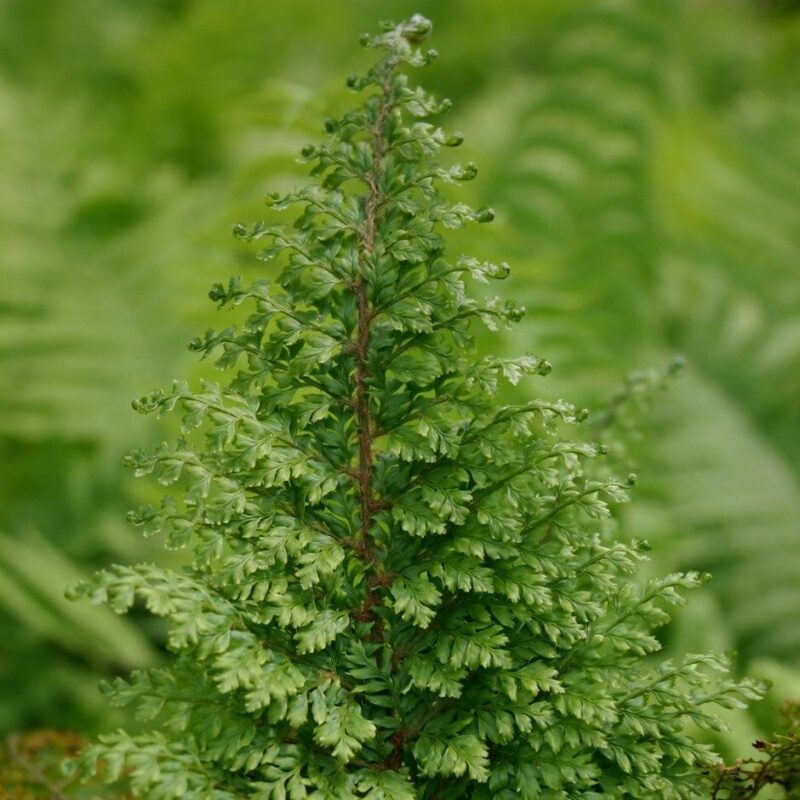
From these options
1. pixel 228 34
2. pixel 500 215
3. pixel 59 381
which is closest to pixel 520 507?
pixel 500 215

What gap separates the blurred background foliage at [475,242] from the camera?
5.41ft

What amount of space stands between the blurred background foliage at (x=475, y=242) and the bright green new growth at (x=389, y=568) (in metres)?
0.39

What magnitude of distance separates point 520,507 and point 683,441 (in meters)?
1.34

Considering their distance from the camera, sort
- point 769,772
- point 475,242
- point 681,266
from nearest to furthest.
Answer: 1. point 769,772
2. point 475,242
3. point 681,266

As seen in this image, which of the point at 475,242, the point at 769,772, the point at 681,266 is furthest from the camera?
the point at 681,266

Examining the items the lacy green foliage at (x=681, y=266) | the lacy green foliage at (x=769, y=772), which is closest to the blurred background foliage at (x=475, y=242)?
the lacy green foliage at (x=681, y=266)

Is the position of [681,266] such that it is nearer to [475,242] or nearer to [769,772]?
[475,242]

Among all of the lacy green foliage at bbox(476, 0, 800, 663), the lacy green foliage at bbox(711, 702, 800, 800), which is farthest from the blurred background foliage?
the lacy green foliage at bbox(711, 702, 800, 800)

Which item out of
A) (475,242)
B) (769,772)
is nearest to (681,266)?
(475,242)

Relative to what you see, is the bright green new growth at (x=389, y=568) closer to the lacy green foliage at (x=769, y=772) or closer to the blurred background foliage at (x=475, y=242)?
the lacy green foliage at (x=769, y=772)

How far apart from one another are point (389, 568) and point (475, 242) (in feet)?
3.15

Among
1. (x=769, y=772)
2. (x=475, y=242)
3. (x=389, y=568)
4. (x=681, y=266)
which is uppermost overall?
(x=681, y=266)

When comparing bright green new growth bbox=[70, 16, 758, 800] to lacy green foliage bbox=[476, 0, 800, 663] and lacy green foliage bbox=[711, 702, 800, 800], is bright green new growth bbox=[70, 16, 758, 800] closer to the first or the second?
lacy green foliage bbox=[711, 702, 800, 800]

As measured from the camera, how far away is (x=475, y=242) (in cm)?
155
